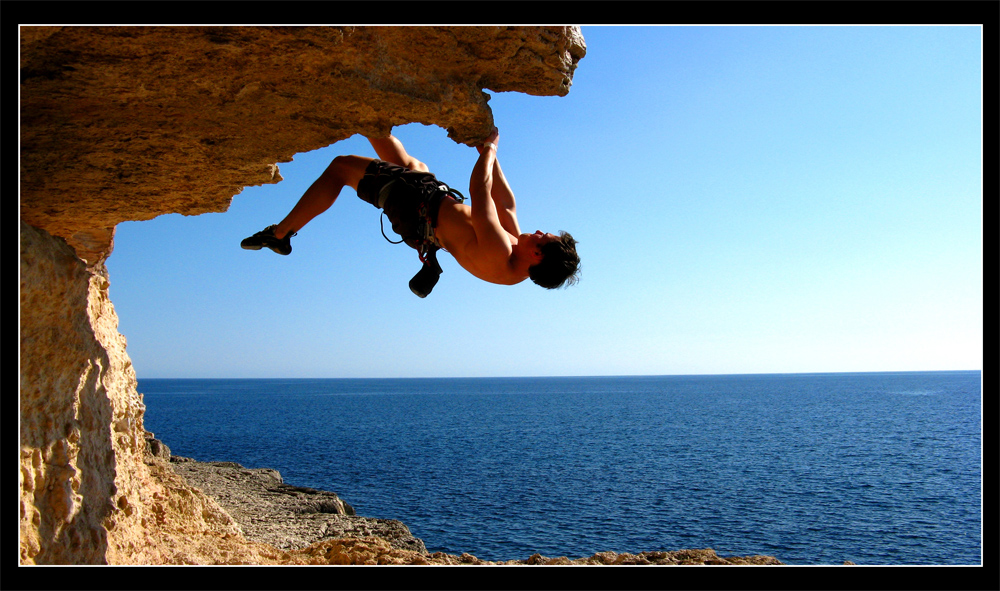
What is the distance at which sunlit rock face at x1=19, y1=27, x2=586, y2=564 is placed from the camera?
3.80 m

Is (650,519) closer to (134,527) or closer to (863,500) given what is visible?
(863,500)

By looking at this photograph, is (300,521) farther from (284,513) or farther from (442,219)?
(442,219)

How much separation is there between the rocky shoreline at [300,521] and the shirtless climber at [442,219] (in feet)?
14.3

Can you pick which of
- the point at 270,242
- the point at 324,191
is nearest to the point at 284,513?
the point at 270,242

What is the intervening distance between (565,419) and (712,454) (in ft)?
95.4

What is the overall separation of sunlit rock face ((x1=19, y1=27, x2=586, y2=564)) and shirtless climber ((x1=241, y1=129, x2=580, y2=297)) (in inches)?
17.1

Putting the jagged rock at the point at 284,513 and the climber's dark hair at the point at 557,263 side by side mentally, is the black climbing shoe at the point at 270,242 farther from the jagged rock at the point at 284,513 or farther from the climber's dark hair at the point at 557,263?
the jagged rock at the point at 284,513

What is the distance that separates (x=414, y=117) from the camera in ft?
15.1

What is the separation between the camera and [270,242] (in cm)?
524

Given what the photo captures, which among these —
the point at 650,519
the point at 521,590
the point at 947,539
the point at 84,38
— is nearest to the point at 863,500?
the point at 947,539

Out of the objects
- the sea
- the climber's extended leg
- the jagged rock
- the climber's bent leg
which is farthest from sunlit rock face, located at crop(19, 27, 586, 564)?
the sea

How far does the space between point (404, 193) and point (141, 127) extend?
1.89m

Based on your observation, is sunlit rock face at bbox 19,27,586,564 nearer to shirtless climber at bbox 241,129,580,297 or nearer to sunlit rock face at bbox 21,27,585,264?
sunlit rock face at bbox 21,27,585,264

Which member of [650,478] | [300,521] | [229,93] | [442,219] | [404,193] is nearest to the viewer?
[229,93]
